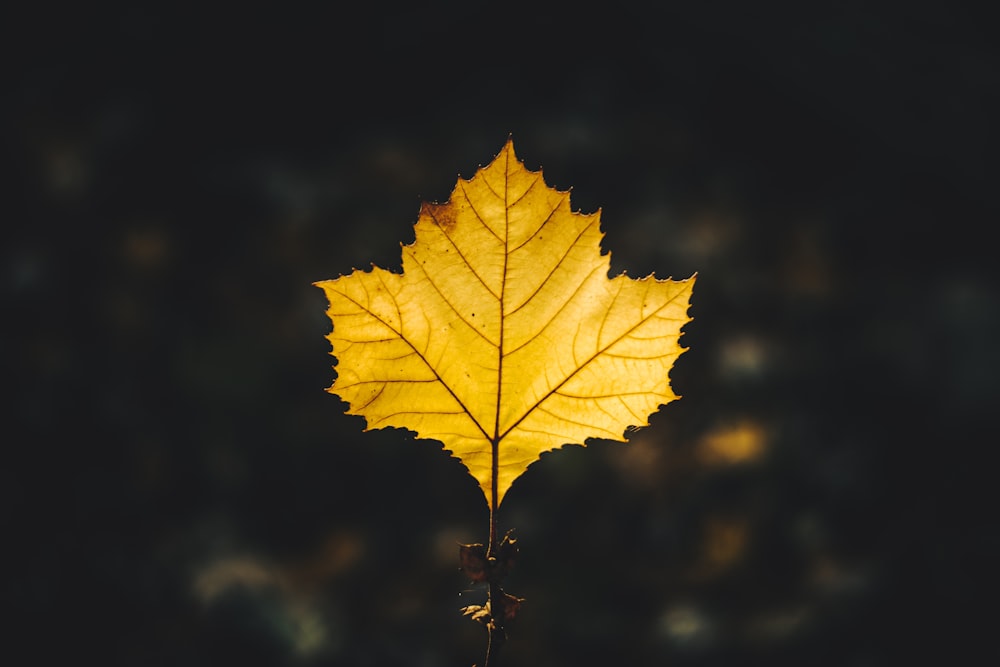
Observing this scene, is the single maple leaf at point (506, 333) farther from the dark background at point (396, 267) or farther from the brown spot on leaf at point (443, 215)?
the dark background at point (396, 267)

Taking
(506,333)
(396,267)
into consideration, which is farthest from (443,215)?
(396,267)

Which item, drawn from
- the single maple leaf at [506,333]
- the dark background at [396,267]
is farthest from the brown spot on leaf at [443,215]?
the dark background at [396,267]

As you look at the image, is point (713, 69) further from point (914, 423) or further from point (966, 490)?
point (966, 490)

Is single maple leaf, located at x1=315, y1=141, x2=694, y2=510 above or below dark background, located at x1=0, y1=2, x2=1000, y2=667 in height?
below

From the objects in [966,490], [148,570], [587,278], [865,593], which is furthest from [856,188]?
[148,570]

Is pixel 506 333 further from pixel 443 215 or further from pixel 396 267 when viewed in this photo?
pixel 396 267

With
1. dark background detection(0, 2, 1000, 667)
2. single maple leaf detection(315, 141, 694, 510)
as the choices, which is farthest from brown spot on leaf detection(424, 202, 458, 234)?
dark background detection(0, 2, 1000, 667)

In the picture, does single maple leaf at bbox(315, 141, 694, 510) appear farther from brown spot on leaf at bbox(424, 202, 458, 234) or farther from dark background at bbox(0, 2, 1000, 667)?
dark background at bbox(0, 2, 1000, 667)
